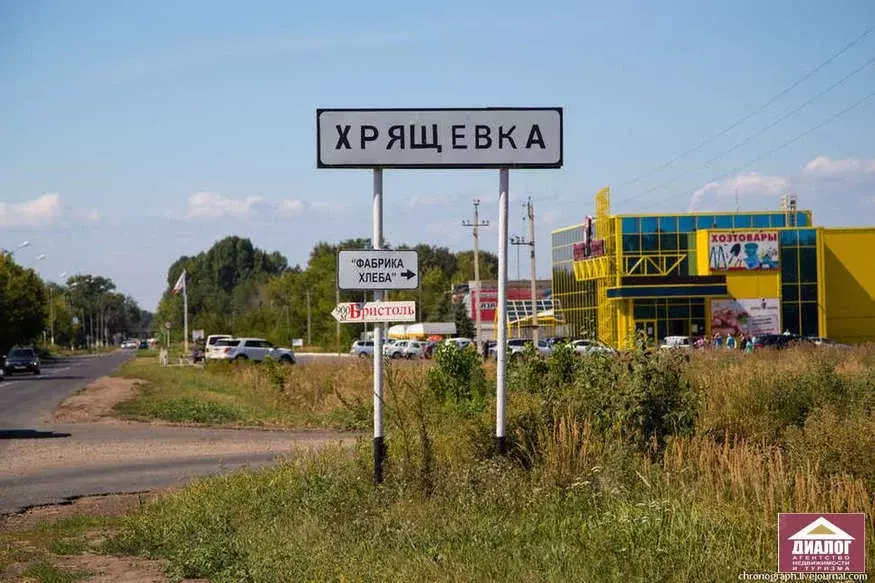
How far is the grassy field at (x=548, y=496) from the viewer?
27.1ft

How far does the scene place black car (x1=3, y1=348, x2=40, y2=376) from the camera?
63781 millimetres

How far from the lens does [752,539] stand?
8.38 meters

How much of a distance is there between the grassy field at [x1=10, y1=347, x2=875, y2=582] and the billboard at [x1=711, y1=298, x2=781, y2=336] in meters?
54.8

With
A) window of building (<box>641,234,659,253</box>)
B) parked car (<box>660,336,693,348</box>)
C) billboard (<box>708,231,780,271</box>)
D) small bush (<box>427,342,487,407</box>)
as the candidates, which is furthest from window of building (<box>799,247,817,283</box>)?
small bush (<box>427,342,487,407</box>)

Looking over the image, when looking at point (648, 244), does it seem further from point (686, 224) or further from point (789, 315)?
point (789, 315)

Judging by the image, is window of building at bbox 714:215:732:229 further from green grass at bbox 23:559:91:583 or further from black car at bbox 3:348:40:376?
green grass at bbox 23:559:91:583

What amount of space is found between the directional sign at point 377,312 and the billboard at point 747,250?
2307 inches

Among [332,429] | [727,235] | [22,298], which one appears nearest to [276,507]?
[332,429]

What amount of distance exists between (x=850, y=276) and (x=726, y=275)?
8911 mm

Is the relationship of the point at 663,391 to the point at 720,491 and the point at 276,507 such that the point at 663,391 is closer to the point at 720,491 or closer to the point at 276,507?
the point at 720,491

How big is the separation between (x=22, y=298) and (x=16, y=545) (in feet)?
243

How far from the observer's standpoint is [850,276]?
7100cm

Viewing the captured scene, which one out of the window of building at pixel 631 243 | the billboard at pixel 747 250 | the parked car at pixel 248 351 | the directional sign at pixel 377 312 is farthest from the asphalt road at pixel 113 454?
the billboard at pixel 747 250

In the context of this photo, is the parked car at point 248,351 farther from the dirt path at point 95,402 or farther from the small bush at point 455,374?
the small bush at point 455,374
